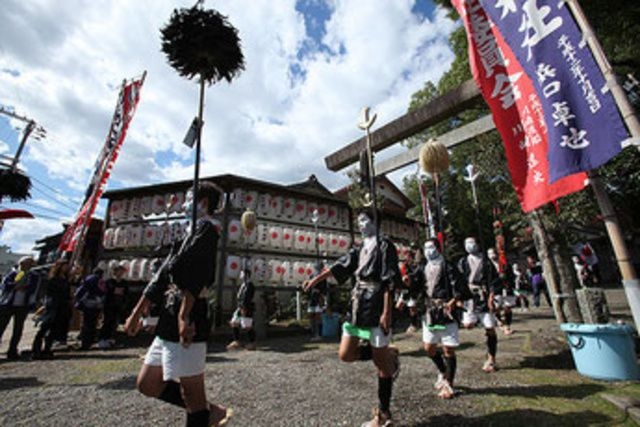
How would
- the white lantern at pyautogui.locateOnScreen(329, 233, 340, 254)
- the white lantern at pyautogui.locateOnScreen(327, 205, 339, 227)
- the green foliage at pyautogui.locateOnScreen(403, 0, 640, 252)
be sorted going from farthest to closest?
the white lantern at pyautogui.locateOnScreen(327, 205, 339, 227) → the white lantern at pyautogui.locateOnScreen(329, 233, 340, 254) → the green foliage at pyautogui.locateOnScreen(403, 0, 640, 252)

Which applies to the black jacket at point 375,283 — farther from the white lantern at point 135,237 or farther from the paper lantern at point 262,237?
the white lantern at point 135,237

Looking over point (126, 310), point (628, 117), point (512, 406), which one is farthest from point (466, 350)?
point (126, 310)

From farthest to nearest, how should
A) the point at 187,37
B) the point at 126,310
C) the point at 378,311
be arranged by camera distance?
the point at 126,310
the point at 187,37
the point at 378,311

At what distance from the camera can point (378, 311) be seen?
321cm

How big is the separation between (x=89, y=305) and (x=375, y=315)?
8500mm

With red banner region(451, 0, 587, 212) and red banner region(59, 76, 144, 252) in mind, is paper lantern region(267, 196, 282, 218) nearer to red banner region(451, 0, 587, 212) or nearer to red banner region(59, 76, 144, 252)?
red banner region(59, 76, 144, 252)

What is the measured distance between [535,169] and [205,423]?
3987mm

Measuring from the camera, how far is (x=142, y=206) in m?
13.0

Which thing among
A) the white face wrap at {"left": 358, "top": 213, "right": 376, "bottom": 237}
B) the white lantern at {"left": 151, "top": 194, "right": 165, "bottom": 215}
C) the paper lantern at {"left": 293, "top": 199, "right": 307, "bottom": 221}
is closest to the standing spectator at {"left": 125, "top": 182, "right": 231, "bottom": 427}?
the white face wrap at {"left": 358, "top": 213, "right": 376, "bottom": 237}

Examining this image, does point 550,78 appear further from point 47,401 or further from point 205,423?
point 47,401

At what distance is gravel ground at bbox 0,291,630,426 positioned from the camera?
348 cm

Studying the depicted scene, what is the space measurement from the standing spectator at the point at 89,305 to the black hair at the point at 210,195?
7454 millimetres

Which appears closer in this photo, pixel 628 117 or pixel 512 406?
pixel 628 117

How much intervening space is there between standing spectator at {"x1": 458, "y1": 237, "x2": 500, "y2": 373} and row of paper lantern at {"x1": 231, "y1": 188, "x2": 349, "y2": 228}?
815 cm
